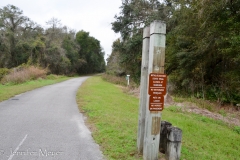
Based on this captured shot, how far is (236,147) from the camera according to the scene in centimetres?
558

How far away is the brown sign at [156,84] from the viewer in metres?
3.18

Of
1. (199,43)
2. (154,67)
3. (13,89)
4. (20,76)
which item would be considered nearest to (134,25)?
(199,43)

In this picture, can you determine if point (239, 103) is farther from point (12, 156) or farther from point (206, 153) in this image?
point (12, 156)

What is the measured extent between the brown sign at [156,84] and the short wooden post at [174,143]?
30.7 inches

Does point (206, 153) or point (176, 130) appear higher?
point (176, 130)

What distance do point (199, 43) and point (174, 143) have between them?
10112 mm

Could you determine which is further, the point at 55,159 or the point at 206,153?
the point at 206,153

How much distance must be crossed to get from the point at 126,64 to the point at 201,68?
11246 millimetres

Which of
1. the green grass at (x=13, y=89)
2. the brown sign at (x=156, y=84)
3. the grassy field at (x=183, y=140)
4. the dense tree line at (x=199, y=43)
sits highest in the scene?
the dense tree line at (x=199, y=43)

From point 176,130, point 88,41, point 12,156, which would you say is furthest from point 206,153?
point 88,41

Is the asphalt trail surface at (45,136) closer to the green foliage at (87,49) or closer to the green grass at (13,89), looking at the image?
the green grass at (13,89)

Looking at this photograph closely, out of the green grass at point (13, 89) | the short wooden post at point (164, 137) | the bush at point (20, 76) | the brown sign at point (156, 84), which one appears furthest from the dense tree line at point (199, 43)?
the bush at point (20, 76)

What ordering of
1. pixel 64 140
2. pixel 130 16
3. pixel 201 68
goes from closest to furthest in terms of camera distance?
1. pixel 64 140
2. pixel 201 68
3. pixel 130 16

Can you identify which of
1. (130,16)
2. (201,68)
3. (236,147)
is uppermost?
(130,16)
